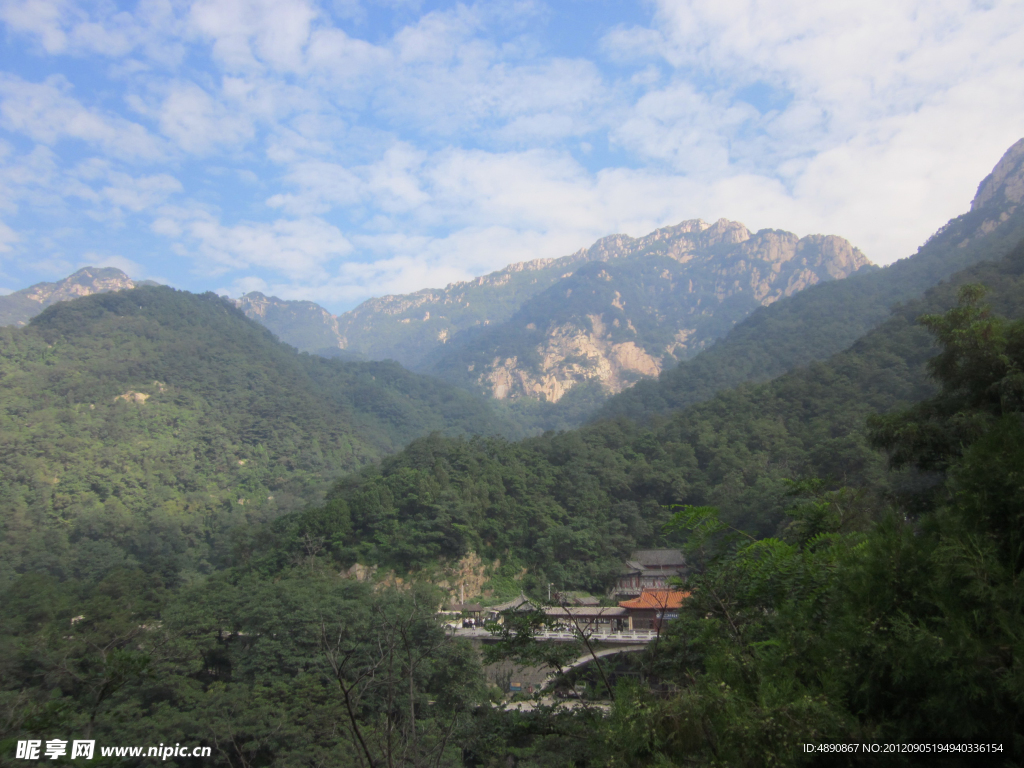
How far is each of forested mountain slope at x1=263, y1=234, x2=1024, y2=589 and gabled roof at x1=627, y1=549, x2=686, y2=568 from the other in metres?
0.62

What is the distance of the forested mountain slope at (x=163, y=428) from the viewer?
135 feet

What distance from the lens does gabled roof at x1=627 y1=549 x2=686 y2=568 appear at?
1240 inches

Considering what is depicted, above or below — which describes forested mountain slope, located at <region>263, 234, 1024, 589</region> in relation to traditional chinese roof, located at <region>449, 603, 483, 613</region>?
above

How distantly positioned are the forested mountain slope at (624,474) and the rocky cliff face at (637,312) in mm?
76096

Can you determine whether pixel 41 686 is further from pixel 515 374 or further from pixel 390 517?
pixel 515 374

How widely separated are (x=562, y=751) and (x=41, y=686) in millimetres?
17588

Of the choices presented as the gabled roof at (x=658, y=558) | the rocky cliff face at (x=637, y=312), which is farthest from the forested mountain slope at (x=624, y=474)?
the rocky cliff face at (x=637, y=312)

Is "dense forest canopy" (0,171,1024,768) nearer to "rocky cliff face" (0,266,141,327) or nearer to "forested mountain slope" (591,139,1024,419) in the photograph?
"forested mountain slope" (591,139,1024,419)

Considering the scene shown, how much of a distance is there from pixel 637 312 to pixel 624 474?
10350 centimetres

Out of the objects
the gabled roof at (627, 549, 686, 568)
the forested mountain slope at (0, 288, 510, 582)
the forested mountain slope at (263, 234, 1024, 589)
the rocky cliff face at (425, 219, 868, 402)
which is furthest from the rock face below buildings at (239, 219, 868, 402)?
the gabled roof at (627, 549, 686, 568)

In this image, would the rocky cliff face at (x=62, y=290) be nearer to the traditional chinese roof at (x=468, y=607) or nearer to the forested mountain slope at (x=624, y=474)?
the forested mountain slope at (x=624, y=474)

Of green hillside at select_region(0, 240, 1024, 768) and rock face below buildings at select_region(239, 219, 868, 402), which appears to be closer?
green hillside at select_region(0, 240, 1024, 768)

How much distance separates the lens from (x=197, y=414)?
200ft

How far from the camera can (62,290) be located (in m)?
151
